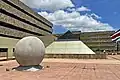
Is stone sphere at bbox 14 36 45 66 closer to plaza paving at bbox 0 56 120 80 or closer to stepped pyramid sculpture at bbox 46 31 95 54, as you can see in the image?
plaza paving at bbox 0 56 120 80

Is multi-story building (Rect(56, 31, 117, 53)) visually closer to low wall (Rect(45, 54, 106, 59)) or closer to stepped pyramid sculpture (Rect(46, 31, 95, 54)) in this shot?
stepped pyramid sculpture (Rect(46, 31, 95, 54))

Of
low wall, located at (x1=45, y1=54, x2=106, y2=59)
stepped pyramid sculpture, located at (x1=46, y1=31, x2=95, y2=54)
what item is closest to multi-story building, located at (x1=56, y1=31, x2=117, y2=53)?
stepped pyramid sculpture, located at (x1=46, y1=31, x2=95, y2=54)

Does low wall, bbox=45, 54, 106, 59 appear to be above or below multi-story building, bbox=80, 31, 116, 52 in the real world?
below

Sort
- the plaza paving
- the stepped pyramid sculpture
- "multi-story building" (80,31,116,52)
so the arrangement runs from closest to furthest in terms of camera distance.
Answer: the plaza paving < the stepped pyramid sculpture < "multi-story building" (80,31,116,52)

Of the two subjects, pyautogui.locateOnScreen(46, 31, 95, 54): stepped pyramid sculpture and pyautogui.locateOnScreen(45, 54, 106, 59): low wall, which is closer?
pyautogui.locateOnScreen(45, 54, 106, 59): low wall

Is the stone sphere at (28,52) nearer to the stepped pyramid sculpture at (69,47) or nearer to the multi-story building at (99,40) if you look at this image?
the stepped pyramid sculpture at (69,47)

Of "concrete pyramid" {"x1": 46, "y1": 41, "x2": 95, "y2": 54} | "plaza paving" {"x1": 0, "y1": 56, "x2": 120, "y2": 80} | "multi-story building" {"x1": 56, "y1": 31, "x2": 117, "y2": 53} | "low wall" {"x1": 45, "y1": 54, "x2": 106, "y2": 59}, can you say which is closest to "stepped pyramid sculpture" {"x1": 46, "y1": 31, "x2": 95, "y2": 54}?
"concrete pyramid" {"x1": 46, "y1": 41, "x2": 95, "y2": 54}

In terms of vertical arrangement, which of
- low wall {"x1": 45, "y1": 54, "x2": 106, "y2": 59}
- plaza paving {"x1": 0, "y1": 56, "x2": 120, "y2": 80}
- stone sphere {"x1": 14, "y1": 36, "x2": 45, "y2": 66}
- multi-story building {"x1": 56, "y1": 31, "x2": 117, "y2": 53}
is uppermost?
multi-story building {"x1": 56, "y1": 31, "x2": 117, "y2": 53}

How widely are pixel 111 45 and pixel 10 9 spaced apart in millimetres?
69120

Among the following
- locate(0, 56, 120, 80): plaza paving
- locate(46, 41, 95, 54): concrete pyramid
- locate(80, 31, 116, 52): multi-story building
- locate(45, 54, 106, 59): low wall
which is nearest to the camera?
locate(0, 56, 120, 80): plaza paving

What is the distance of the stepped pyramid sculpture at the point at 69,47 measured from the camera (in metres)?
46.1

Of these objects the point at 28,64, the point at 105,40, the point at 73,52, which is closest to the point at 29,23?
the point at 73,52

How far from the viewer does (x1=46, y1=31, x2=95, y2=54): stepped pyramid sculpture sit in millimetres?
46134

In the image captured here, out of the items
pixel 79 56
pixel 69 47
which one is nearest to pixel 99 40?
pixel 69 47
